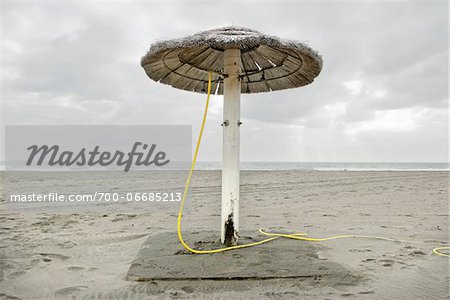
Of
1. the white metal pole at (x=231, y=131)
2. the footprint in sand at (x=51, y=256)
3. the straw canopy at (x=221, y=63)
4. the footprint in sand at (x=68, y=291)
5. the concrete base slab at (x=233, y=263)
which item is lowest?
the footprint in sand at (x=68, y=291)

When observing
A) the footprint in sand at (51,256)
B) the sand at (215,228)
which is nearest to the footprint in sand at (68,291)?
the sand at (215,228)

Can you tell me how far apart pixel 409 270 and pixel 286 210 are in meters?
4.13

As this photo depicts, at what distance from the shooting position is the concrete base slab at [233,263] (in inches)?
139

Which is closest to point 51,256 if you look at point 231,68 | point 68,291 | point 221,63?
point 68,291

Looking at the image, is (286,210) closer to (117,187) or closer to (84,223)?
(84,223)

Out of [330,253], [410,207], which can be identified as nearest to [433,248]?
[330,253]

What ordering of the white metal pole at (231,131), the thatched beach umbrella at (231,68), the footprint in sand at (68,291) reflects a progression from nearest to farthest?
the footprint in sand at (68,291), the thatched beach umbrella at (231,68), the white metal pole at (231,131)

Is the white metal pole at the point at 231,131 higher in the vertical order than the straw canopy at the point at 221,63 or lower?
lower

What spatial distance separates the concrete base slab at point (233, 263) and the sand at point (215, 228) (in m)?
0.10

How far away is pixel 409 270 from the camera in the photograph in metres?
3.86

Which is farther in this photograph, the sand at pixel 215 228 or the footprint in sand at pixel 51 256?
the footprint in sand at pixel 51 256

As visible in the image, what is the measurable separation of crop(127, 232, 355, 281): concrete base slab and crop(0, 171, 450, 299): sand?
10cm

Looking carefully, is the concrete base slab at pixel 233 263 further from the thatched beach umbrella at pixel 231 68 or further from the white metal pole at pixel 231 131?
the white metal pole at pixel 231 131

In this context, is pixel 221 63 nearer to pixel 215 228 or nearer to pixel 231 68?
pixel 231 68
